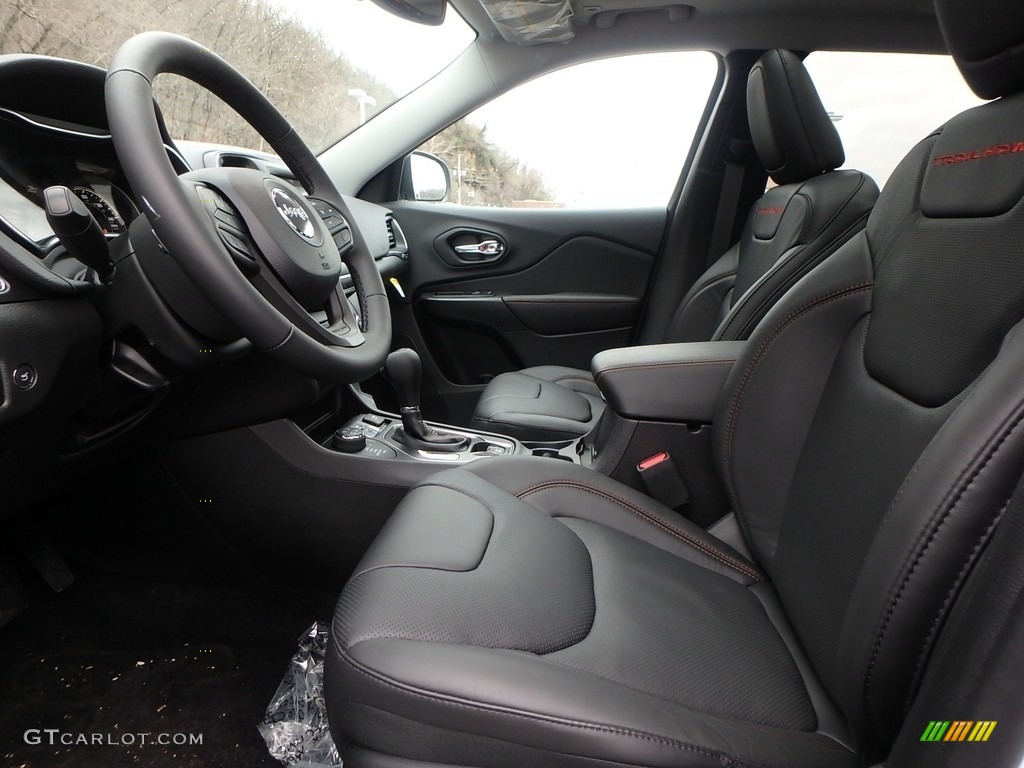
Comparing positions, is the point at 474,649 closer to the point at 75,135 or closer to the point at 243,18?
the point at 75,135

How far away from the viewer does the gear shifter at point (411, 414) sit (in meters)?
1.37

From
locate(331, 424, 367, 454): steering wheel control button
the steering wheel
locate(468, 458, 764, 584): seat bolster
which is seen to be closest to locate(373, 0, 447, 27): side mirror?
the steering wheel

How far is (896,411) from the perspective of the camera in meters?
0.71

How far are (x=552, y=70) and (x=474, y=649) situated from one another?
1.82m

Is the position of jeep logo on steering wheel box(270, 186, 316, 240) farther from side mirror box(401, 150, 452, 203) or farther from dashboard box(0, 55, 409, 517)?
side mirror box(401, 150, 452, 203)

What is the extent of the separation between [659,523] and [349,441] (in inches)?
24.8

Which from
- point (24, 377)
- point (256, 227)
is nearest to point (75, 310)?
point (24, 377)

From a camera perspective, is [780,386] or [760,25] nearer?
[780,386]

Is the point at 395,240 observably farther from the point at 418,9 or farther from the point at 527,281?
the point at 418,9

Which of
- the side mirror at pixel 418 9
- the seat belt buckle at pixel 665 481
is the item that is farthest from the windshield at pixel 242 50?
the seat belt buckle at pixel 665 481

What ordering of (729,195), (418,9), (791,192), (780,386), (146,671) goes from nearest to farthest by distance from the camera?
(780,386)
(146,671)
(791,192)
(418,9)
(729,195)

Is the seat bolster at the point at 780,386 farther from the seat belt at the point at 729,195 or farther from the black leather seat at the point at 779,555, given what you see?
the seat belt at the point at 729,195


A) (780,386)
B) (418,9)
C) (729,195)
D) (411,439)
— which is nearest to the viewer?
(780,386)

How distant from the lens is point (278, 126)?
3.39 ft
